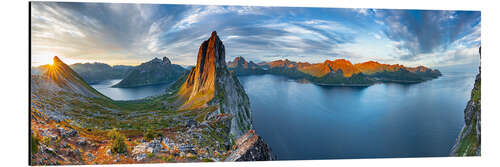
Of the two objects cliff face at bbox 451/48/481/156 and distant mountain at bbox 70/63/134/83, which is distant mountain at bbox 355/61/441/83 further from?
distant mountain at bbox 70/63/134/83

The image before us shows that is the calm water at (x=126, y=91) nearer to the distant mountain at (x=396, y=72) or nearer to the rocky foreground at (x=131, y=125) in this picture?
the rocky foreground at (x=131, y=125)

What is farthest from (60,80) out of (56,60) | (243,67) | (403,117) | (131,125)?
(403,117)

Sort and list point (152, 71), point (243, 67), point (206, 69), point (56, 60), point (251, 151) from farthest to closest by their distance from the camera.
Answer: point (243, 67) → point (206, 69) → point (152, 71) → point (251, 151) → point (56, 60)

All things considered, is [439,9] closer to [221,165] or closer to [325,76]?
[325,76]

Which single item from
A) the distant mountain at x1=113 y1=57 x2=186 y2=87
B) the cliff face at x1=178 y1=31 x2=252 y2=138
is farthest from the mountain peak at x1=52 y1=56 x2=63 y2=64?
the cliff face at x1=178 y1=31 x2=252 y2=138

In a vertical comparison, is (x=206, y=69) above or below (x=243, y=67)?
below

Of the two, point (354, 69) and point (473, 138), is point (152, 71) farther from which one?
point (473, 138)
